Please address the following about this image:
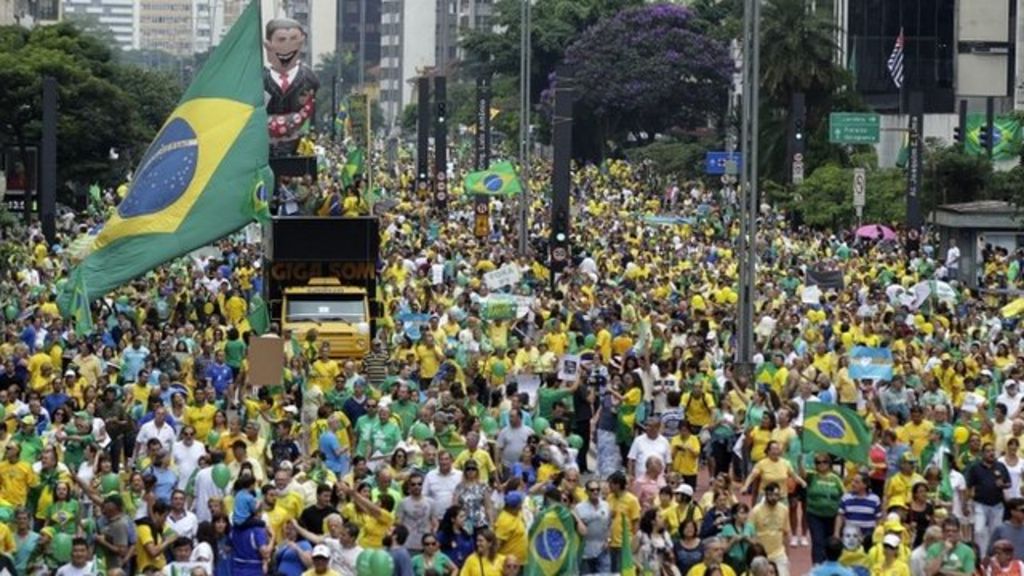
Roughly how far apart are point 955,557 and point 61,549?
5.51 meters

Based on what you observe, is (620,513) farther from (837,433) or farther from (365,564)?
(837,433)

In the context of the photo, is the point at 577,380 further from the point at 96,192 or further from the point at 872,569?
the point at 96,192

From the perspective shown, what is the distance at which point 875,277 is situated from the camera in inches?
1805

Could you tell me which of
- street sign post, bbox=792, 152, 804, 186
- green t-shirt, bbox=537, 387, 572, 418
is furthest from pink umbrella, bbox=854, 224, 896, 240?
green t-shirt, bbox=537, 387, 572, 418

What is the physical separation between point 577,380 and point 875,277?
65.2 feet

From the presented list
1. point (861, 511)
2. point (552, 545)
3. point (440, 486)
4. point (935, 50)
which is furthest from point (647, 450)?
point (935, 50)

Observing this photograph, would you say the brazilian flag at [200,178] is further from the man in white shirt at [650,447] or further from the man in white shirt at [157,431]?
the man in white shirt at [650,447]

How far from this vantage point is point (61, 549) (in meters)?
18.2

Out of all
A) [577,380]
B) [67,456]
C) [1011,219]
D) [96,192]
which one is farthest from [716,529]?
[96,192]

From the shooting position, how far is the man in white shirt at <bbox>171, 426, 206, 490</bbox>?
21.3 m

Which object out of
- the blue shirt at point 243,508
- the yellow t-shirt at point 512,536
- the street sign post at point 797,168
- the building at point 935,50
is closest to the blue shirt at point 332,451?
the blue shirt at point 243,508

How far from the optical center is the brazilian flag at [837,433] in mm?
21797

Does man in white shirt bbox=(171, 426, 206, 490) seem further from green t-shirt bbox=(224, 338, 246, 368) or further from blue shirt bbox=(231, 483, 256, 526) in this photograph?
green t-shirt bbox=(224, 338, 246, 368)

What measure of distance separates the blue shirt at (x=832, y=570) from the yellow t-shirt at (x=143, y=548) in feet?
13.9
